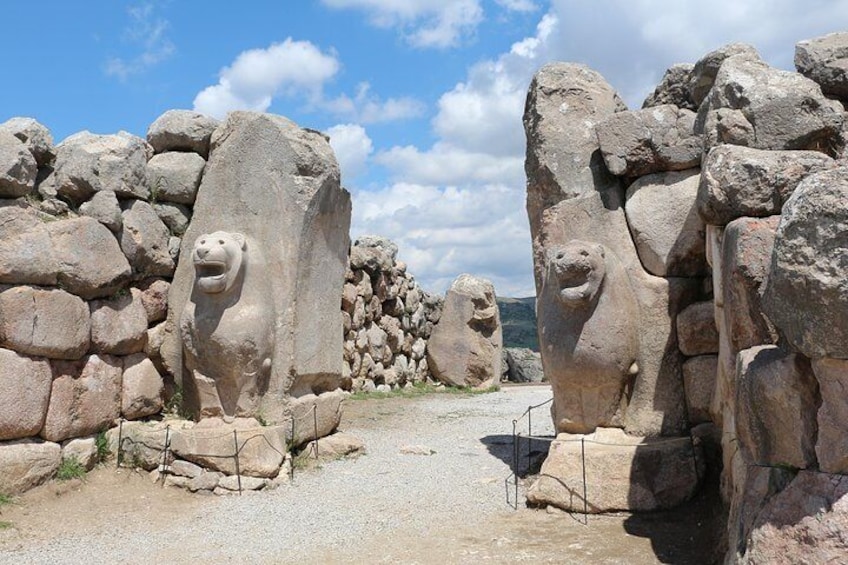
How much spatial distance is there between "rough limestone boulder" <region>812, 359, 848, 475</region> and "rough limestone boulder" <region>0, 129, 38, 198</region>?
5309 millimetres

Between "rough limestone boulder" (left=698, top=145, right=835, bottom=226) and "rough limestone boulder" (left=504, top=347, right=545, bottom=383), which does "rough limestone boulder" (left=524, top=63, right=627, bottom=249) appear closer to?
"rough limestone boulder" (left=698, top=145, right=835, bottom=226)

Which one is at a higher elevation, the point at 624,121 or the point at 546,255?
the point at 624,121

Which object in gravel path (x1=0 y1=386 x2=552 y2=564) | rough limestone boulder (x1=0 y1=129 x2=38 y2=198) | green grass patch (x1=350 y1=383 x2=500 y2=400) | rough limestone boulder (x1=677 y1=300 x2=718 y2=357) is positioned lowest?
gravel path (x1=0 y1=386 x2=552 y2=564)

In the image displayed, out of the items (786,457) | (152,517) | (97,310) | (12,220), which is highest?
(12,220)

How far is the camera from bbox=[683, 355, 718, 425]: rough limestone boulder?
5629 mm

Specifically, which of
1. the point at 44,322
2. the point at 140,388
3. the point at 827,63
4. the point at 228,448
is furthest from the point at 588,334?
the point at 44,322

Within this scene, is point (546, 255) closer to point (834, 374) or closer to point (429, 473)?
point (429, 473)

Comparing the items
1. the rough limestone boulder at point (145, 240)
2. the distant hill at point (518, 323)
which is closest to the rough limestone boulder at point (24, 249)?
the rough limestone boulder at point (145, 240)

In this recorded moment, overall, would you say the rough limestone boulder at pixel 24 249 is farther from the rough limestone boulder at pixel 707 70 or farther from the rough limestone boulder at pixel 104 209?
the rough limestone boulder at pixel 707 70

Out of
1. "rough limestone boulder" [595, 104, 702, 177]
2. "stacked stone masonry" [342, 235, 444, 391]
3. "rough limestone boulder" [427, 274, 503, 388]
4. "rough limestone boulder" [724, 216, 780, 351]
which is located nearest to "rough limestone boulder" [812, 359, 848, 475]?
"rough limestone boulder" [724, 216, 780, 351]

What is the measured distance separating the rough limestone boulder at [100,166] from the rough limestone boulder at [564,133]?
130 inches

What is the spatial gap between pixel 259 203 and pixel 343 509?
2.66 meters

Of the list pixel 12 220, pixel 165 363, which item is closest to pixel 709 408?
pixel 165 363

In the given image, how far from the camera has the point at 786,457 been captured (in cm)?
333
